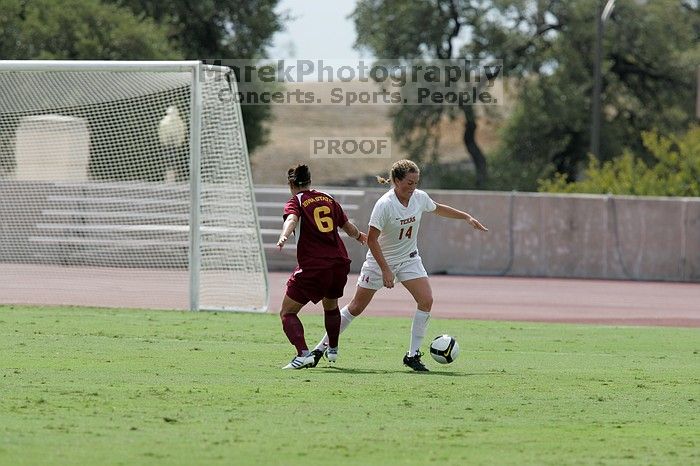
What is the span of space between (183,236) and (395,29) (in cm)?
3749

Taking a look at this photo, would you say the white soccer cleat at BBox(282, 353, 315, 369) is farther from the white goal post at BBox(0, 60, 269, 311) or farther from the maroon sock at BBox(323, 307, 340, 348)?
the white goal post at BBox(0, 60, 269, 311)

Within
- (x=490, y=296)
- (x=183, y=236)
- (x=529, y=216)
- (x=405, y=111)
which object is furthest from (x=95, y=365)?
(x=405, y=111)

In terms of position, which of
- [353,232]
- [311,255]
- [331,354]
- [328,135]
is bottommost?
[331,354]

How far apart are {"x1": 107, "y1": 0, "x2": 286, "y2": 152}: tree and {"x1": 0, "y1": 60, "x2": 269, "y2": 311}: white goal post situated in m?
27.7

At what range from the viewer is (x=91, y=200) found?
79.3ft

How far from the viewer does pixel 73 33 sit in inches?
1823

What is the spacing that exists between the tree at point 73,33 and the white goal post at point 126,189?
2199cm

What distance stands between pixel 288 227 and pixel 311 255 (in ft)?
1.94

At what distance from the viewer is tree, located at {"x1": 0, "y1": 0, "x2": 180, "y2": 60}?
4503 centimetres

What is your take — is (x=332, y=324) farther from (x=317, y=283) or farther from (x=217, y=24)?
(x=217, y=24)

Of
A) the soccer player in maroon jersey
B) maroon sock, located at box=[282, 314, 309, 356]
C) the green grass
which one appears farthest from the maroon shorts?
the green grass

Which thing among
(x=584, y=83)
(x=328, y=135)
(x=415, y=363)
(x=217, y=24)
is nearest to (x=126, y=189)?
(x=415, y=363)

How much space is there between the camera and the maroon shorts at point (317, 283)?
1123 cm

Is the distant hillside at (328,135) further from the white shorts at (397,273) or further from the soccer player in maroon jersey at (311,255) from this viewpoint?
the soccer player in maroon jersey at (311,255)
